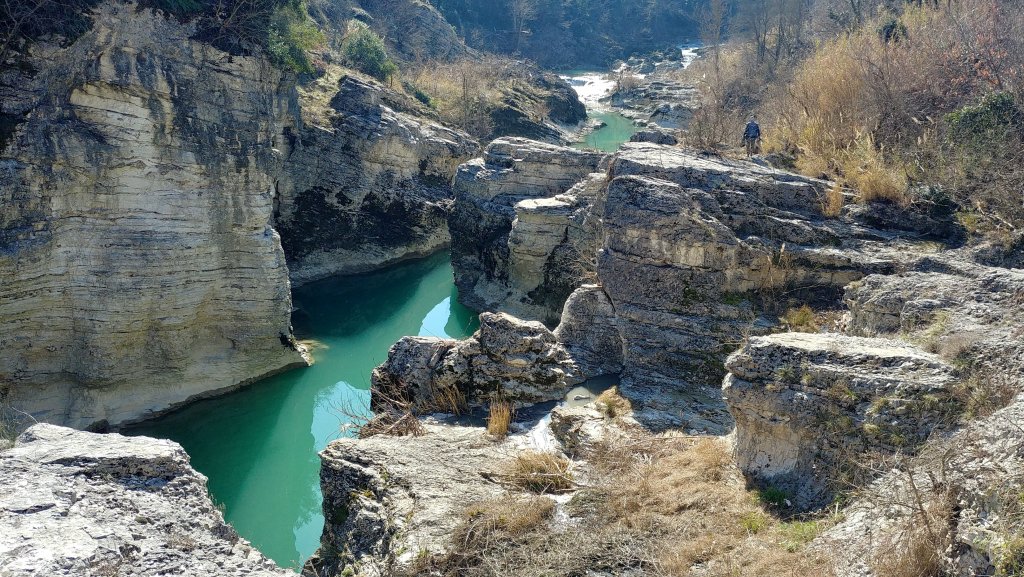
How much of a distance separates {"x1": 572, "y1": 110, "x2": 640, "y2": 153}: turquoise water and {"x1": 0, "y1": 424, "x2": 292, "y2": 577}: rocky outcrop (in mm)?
27775

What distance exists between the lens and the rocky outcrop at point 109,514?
15.0 feet

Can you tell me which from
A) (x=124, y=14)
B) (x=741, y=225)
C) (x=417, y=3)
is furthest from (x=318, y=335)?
(x=417, y=3)

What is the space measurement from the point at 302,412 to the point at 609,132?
26.4m

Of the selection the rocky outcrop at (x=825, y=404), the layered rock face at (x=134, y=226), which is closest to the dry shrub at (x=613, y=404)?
the rocky outcrop at (x=825, y=404)

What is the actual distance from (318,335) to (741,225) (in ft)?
39.1

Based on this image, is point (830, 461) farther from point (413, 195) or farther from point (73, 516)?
point (413, 195)

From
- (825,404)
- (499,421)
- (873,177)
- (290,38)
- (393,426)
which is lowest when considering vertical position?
(393,426)

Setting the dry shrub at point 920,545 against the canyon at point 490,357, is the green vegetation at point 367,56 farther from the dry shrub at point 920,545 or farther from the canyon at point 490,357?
the dry shrub at point 920,545

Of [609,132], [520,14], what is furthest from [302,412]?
[520,14]

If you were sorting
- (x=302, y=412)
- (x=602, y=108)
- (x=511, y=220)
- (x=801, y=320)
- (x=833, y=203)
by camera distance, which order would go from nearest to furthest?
(x=801, y=320), (x=833, y=203), (x=302, y=412), (x=511, y=220), (x=602, y=108)

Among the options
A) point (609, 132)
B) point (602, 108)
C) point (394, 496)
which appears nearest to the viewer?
point (394, 496)

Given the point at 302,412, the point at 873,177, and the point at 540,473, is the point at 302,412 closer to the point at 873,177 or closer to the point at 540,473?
the point at 540,473

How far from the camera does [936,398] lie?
5.16 meters

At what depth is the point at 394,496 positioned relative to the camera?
6.11 metres
